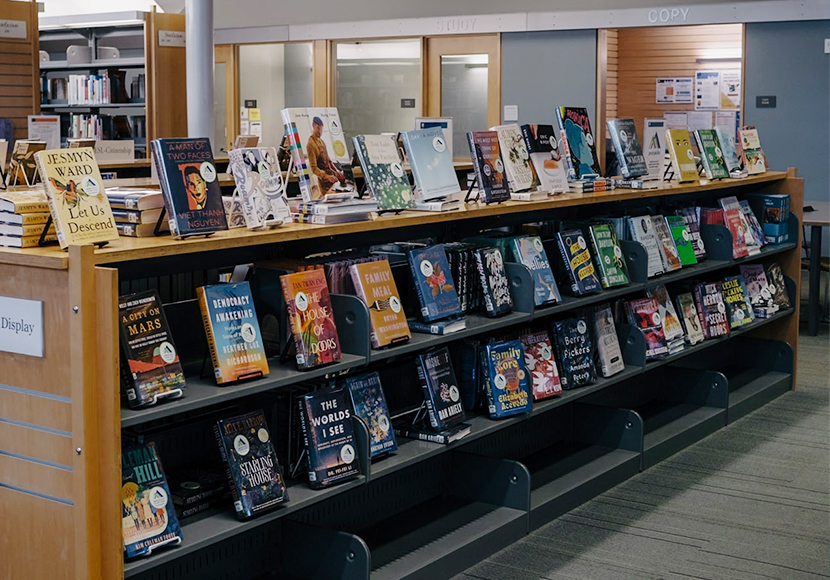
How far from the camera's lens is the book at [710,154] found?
5.35 meters

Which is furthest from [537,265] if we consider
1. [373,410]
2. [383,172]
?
[373,410]

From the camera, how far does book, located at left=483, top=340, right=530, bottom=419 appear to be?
3.69 m

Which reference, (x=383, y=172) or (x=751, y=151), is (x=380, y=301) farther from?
(x=751, y=151)

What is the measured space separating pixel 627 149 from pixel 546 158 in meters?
0.79

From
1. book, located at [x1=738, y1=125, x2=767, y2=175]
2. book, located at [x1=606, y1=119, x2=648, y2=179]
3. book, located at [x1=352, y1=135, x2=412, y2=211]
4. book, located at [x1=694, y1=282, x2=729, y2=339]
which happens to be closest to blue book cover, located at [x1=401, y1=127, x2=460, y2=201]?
book, located at [x1=352, y1=135, x2=412, y2=211]

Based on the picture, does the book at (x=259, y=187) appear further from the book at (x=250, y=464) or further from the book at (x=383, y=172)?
the book at (x=250, y=464)

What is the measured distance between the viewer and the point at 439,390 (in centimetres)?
352

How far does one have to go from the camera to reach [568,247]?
13.7 ft

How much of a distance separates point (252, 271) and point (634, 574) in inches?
65.6

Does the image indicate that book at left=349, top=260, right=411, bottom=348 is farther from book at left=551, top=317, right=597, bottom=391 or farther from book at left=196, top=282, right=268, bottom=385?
book at left=551, top=317, right=597, bottom=391

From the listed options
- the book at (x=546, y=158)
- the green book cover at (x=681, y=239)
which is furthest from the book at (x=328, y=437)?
the green book cover at (x=681, y=239)

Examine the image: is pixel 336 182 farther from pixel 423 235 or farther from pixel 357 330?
→ pixel 423 235

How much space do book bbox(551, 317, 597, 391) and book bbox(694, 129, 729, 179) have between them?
1586mm

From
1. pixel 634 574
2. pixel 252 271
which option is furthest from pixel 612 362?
pixel 252 271
